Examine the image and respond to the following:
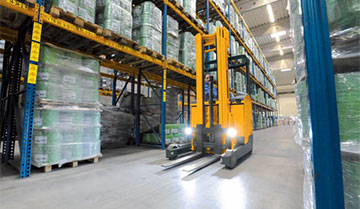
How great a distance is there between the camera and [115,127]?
4914 millimetres

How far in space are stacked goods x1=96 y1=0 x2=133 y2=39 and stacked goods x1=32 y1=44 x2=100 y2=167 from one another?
2.84 feet

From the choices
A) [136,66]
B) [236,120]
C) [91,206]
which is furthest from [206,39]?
[91,206]

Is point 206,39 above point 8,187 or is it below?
above

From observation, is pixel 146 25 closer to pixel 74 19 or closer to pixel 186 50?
pixel 74 19

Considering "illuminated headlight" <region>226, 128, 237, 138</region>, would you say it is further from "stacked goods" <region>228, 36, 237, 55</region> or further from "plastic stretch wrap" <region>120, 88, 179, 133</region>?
"stacked goods" <region>228, 36, 237, 55</region>

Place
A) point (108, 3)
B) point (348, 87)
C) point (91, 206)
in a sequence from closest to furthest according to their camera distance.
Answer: point (348, 87) → point (91, 206) → point (108, 3)

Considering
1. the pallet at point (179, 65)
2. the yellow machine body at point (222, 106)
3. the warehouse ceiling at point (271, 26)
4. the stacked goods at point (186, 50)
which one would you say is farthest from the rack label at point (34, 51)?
the warehouse ceiling at point (271, 26)

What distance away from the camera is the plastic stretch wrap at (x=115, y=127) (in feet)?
15.4

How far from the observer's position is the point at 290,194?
1.82 m

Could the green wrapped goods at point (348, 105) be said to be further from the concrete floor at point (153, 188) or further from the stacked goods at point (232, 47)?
the stacked goods at point (232, 47)

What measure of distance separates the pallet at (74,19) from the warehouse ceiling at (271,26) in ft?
42.3

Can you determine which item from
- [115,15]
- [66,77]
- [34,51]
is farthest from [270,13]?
[34,51]

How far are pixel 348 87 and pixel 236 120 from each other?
2.70 m

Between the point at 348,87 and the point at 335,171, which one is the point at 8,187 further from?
the point at 348,87
